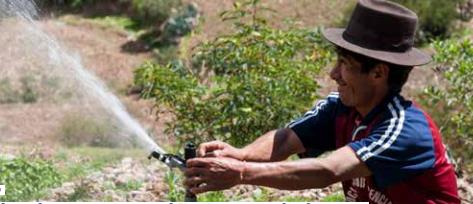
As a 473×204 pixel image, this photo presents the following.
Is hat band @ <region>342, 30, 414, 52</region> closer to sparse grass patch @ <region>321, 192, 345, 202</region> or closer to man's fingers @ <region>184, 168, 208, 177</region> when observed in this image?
man's fingers @ <region>184, 168, 208, 177</region>

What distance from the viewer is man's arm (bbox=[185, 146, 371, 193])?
290cm

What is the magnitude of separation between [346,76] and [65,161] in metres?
5.12

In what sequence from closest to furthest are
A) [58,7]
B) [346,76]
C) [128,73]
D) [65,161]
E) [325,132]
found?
[346,76] < [325,132] < [65,161] < [128,73] < [58,7]

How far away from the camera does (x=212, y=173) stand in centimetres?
289

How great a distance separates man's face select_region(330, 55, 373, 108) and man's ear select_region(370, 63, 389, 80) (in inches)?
0.9

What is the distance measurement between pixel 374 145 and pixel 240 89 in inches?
137

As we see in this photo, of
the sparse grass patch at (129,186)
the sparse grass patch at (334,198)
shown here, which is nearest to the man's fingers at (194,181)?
the sparse grass patch at (334,198)

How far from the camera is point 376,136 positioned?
303 cm

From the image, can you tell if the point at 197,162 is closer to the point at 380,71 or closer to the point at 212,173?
the point at 212,173

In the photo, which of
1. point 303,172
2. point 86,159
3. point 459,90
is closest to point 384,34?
point 303,172

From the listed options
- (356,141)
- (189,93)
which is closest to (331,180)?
(356,141)

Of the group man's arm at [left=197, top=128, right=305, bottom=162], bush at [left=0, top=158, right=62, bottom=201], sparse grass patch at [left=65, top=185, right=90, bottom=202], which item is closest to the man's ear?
man's arm at [left=197, top=128, right=305, bottom=162]

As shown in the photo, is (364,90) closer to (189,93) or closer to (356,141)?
(356,141)

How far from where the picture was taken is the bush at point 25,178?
6082 millimetres
